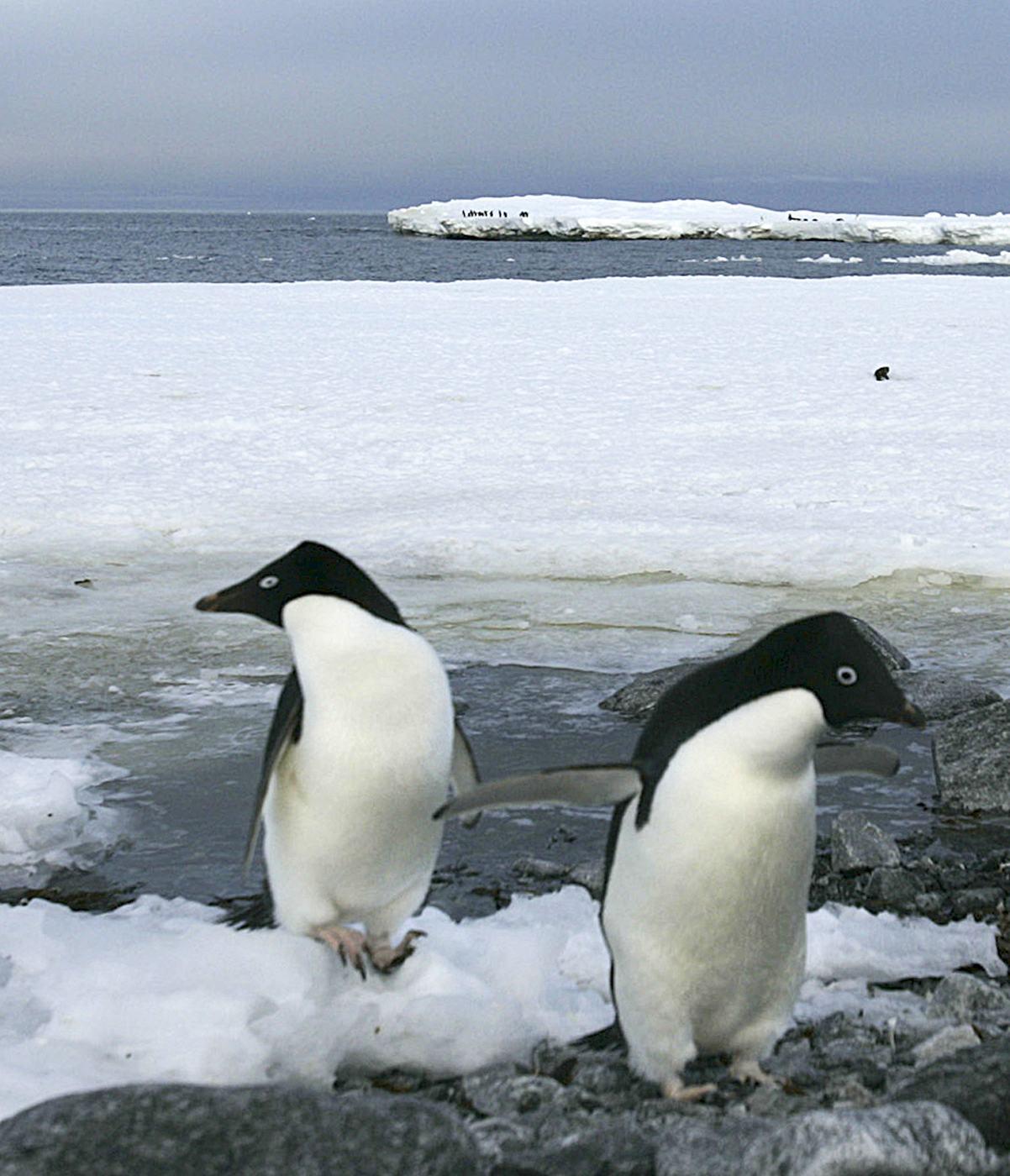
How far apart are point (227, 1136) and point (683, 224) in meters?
74.4

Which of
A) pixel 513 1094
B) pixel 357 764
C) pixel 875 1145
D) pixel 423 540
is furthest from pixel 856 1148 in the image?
pixel 423 540

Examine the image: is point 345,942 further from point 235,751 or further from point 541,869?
point 235,751

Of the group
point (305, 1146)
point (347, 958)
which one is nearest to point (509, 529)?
point (347, 958)

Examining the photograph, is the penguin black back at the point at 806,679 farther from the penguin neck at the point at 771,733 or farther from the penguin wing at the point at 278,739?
the penguin wing at the point at 278,739

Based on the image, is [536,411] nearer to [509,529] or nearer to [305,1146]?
[509,529]

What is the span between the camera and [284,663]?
17.6 feet

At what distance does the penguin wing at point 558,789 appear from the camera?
2.52 metres

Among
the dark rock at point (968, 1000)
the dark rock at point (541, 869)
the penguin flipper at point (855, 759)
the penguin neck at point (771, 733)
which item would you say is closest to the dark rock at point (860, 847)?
the dark rock at point (541, 869)

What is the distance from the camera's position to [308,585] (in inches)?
112

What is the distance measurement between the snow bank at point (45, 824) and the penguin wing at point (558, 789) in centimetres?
153

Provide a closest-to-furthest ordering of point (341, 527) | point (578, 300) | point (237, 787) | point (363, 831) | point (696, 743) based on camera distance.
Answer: point (696, 743)
point (363, 831)
point (237, 787)
point (341, 527)
point (578, 300)

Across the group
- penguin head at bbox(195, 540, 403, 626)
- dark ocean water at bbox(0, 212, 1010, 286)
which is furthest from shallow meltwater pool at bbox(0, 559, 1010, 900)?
dark ocean water at bbox(0, 212, 1010, 286)

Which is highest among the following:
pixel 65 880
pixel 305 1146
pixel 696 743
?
pixel 696 743

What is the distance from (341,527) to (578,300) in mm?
11841
